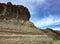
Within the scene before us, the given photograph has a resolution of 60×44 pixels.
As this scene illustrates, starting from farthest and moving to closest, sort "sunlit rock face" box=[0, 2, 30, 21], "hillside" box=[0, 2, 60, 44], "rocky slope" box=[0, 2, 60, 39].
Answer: "sunlit rock face" box=[0, 2, 30, 21], "rocky slope" box=[0, 2, 60, 39], "hillside" box=[0, 2, 60, 44]

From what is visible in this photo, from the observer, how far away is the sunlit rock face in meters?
32.4

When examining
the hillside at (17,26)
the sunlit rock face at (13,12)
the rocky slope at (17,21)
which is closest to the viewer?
the hillside at (17,26)

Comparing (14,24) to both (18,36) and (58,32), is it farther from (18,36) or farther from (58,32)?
(58,32)

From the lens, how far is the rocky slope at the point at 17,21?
2884 centimetres

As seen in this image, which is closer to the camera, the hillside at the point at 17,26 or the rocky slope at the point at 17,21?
the hillside at the point at 17,26

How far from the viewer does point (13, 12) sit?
3434cm

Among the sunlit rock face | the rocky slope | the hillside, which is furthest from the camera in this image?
the sunlit rock face

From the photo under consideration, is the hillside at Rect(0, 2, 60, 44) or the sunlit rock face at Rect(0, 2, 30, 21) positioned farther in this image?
the sunlit rock face at Rect(0, 2, 30, 21)

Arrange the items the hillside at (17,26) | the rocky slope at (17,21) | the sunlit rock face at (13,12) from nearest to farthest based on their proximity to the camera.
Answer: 1. the hillside at (17,26)
2. the rocky slope at (17,21)
3. the sunlit rock face at (13,12)

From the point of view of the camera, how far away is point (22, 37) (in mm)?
25594

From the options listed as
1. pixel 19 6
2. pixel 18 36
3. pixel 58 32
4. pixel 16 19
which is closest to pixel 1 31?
pixel 18 36

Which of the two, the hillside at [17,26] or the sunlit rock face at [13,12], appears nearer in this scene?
the hillside at [17,26]

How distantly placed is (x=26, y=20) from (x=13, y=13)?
7.72 feet

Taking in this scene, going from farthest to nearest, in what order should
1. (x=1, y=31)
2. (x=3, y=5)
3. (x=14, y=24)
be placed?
(x=3, y=5) < (x=14, y=24) < (x=1, y=31)
